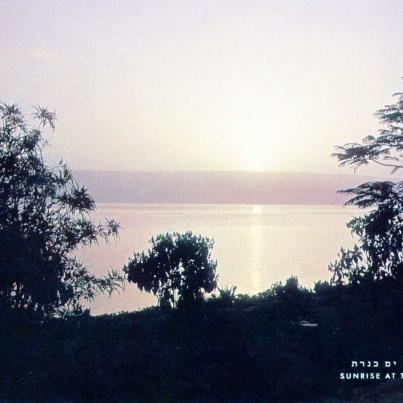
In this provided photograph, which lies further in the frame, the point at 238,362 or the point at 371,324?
the point at 371,324

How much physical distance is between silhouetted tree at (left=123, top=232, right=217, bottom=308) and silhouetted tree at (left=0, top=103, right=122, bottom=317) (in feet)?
9.33

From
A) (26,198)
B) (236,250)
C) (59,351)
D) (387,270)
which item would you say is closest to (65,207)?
(26,198)

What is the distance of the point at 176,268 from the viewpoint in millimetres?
22500

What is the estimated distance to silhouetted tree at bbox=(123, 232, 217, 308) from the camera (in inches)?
867

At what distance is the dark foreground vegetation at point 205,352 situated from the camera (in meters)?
15.6

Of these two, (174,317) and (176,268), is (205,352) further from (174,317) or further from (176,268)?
(176,268)

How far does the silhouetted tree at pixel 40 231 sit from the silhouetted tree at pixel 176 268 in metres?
2.84

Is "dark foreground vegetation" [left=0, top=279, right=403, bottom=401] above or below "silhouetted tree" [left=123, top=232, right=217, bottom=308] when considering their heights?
below

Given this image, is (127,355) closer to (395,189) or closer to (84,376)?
(84,376)

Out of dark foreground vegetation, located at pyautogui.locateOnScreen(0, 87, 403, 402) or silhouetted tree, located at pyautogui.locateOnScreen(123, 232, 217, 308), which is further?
silhouetted tree, located at pyautogui.locateOnScreen(123, 232, 217, 308)

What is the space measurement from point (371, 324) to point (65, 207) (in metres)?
9.50

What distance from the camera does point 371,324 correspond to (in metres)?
20.4

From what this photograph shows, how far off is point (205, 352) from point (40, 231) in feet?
17.7

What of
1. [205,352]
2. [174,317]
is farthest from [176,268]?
[205,352]
